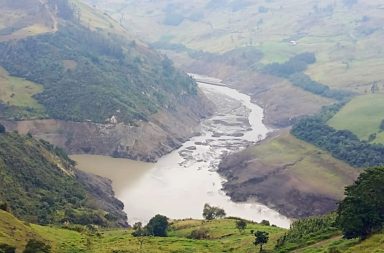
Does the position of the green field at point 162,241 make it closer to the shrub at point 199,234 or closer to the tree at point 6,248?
the shrub at point 199,234

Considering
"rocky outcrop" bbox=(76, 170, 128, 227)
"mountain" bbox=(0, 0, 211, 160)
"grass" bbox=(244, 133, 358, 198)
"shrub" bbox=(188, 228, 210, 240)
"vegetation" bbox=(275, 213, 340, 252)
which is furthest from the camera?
"mountain" bbox=(0, 0, 211, 160)

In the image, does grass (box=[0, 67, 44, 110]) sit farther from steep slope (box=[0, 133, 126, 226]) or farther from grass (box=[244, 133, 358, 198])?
grass (box=[244, 133, 358, 198])

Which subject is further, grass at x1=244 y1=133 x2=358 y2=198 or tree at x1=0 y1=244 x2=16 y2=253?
grass at x1=244 y1=133 x2=358 y2=198

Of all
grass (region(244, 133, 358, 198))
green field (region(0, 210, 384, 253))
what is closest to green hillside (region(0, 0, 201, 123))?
grass (region(244, 133, 358, 198))

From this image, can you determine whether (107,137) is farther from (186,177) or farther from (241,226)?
(241,226)

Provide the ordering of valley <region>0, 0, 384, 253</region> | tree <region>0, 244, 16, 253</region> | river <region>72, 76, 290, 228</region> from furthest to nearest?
1. river <region>72, 76, 290, 228</region>
2. valley <region>0, 0, 384, 253</region>
3. tree <region>0, 244, 16, 253</region>

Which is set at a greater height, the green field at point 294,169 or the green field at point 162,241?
the green field at point 294,169

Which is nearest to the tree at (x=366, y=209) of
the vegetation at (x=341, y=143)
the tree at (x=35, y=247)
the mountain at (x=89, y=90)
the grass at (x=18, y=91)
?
the tree at (x=35, y=247)

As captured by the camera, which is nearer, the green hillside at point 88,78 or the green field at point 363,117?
the green field at point 363,117
